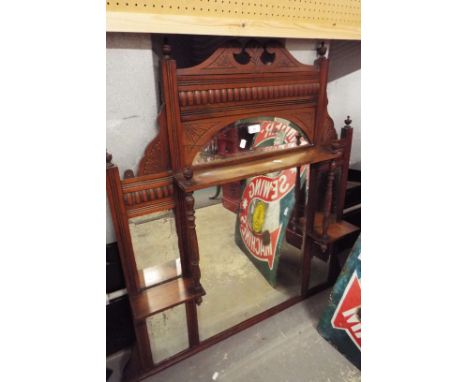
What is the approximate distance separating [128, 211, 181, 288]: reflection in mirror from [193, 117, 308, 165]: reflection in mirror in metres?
0.33

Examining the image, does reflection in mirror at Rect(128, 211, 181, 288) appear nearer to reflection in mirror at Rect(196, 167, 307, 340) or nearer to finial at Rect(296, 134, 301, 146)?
reflection in mirror at Rect(196, 167, 307, 340)

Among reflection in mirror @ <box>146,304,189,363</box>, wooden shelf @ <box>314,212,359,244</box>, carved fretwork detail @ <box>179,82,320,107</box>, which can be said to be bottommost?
reflection in mirror @ <box>146,304,189,363</box>

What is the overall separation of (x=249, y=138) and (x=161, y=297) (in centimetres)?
86

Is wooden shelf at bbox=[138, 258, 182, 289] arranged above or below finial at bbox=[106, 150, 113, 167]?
below

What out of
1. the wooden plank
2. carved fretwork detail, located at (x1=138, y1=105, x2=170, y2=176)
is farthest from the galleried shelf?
the wooden plank

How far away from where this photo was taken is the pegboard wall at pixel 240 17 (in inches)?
32.5

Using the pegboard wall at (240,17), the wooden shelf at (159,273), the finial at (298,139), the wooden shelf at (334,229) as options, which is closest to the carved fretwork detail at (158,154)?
the pegboard wall at (240,17)

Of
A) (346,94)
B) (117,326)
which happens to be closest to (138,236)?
(117,326)

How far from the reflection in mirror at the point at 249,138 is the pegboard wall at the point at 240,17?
15.3 inches

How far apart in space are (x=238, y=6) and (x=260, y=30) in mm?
112

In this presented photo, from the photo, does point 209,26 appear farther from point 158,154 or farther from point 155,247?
point 155,247

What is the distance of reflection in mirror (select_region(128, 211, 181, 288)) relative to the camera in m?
1.25

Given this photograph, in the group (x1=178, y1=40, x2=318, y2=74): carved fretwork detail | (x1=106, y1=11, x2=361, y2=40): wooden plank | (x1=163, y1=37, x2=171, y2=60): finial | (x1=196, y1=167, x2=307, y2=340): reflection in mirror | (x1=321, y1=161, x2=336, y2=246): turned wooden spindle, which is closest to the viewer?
(x1=106, y1=11, x2=361, y2=40): wooden plank

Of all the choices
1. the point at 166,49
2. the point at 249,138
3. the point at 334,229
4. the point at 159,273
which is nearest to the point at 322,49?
the point at 249,138
